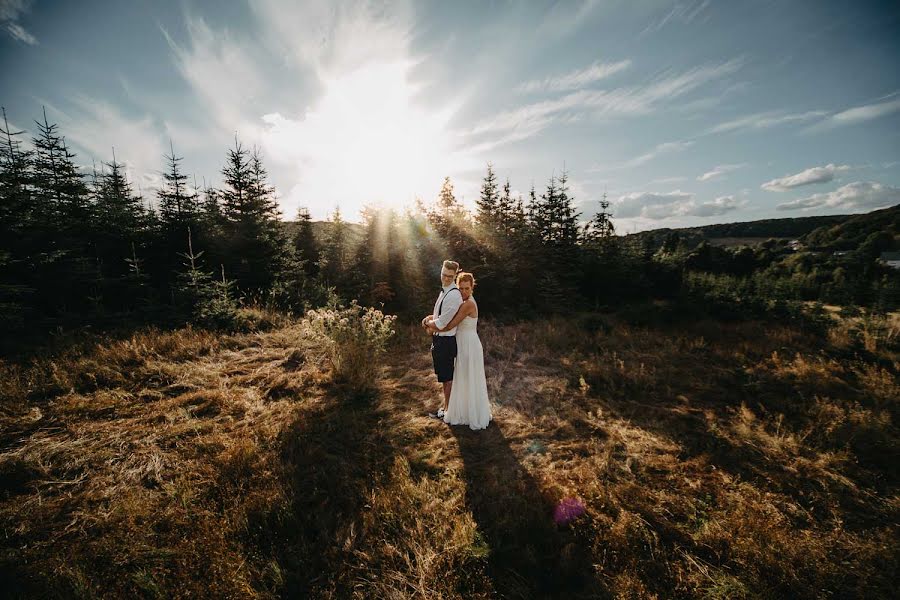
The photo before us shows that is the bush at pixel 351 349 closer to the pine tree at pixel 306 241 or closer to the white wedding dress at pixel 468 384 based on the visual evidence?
the white wedding dress at pixel 468 384

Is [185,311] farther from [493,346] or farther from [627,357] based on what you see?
[627,357]

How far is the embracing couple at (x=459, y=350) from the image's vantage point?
4684 millimetres

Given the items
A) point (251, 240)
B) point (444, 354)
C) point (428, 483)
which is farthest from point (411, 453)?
point (251, 240)

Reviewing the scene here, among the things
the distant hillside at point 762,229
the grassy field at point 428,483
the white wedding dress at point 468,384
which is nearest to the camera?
the grassy field at point 428,483

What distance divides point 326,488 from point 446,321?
2.57 metres

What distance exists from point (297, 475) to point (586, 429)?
436cm

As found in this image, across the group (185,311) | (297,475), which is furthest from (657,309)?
(185,311)

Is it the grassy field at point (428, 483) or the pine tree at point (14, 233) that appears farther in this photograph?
the pine tree at point (14, 233)

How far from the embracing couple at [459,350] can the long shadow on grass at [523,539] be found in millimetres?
958

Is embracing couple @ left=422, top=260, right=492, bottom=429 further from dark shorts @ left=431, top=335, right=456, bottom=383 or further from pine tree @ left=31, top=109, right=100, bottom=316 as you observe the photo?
pine tree @ left=31, top=109, right=100, bottom=316

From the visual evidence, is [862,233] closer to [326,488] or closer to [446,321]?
[446,321]

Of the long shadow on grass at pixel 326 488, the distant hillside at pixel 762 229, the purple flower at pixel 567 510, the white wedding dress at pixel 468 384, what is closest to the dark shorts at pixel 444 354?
the white wedding dress at pixel 468 384

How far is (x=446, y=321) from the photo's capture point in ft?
15.4

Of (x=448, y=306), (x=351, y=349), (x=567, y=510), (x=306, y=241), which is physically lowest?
(x=567, y=510)
